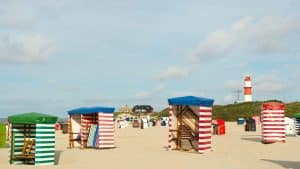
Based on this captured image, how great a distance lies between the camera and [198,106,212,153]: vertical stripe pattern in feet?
72.6

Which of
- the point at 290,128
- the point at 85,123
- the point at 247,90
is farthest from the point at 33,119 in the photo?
the point at 247,90

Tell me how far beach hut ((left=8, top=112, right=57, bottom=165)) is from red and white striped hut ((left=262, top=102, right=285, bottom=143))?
1489cm

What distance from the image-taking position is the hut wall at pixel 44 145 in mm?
16594

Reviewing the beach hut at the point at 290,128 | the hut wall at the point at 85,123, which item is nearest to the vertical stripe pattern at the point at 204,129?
the hut wall at the point at 85,123

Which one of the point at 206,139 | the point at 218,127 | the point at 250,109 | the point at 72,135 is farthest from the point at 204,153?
the point at 250,109

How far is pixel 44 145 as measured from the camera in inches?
659

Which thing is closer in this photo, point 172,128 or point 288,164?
point 288,164

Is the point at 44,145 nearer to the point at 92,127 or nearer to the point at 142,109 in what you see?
the point at 92,127

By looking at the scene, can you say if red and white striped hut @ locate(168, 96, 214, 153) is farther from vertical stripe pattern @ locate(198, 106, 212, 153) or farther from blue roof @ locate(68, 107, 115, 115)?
blue roof @ locate(68, 107, 115, 115)

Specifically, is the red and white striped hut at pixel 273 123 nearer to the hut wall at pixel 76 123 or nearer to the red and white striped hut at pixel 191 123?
the red and white striped hut at pixel 191 123

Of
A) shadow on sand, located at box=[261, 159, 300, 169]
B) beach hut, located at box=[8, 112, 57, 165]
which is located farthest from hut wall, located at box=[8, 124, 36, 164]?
shadow on sand, located at box=[261, 159, 300, 169]

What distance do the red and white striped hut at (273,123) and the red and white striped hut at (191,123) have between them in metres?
6.43

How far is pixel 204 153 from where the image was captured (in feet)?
71.3

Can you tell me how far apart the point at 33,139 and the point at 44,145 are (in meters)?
0.86
